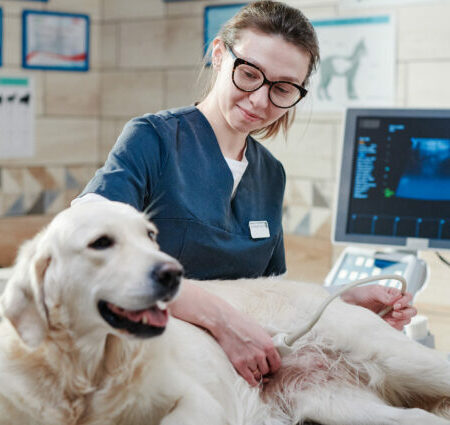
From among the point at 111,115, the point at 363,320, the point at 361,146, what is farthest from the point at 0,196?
the point at 363,320

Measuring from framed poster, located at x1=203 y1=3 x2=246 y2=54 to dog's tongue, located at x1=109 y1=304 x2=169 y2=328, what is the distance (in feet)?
7.31

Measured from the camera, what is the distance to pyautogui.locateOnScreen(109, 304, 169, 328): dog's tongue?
0.81 metres

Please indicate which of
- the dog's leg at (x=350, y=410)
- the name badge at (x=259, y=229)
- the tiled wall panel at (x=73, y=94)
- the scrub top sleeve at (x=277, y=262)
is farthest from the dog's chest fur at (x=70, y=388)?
the tiled wall panel at (x=73, y=94)

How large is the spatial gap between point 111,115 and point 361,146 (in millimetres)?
1910

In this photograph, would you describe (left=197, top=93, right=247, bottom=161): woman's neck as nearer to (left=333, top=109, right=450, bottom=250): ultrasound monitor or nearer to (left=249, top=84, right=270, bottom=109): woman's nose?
(left=249, top=84, right=270, bottom=109): woman's nose

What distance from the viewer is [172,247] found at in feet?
4.19

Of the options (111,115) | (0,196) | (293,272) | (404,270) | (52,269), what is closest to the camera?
(52,269)

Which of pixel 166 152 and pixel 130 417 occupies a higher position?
pixel 166 152

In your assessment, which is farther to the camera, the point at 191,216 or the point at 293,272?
the point at 293,272

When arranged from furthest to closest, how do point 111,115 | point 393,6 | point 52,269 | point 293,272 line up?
1. point 111,115
2. point 293,272
3. point 393,6
4. point 52,269

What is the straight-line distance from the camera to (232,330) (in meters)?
1.05

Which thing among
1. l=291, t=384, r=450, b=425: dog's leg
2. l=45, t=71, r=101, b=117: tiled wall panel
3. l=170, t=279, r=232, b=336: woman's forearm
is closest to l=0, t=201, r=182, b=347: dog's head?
l=170, t=279, r=232, b=336: woman's forearm

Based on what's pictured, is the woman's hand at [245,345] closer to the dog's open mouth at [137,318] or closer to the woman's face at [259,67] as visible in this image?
Answer: the dog's open mouth at [137,318]

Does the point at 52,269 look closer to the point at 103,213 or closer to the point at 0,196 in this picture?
the point at 103,213
